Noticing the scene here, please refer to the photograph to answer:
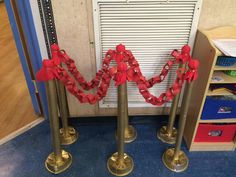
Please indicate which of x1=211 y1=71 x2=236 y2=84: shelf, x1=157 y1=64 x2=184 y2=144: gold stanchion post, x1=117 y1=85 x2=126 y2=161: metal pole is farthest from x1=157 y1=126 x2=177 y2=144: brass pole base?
x1=211 y1=71 x2=236 y2=84: shelf

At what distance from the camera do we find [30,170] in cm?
155

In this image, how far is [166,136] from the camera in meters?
1.80

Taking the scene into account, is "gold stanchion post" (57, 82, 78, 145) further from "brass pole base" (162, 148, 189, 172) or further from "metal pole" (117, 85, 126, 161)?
"brass pole base" (162, 148, 189, 172)

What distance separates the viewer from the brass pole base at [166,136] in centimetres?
178

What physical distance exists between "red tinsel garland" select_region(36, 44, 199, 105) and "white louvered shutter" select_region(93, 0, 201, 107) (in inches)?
4.2

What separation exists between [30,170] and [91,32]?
3.41ft

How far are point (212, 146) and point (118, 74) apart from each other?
102 cm

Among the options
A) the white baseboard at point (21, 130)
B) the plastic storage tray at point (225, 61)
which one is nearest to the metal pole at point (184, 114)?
the plastic storage tray at point (225, 61)

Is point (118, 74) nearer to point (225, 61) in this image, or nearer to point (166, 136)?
point (225, 61)

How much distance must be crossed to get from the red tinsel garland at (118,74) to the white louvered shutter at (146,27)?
107 millimetres

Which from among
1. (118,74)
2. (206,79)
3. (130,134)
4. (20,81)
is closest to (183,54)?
(206,79)

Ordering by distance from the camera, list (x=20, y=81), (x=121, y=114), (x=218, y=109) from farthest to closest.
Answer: (x=20, y=81), (x=218, y=109), (x=121, y=114)

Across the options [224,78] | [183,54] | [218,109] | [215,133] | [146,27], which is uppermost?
[146,27]

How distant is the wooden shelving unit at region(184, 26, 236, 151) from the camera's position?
1338 millimetres
